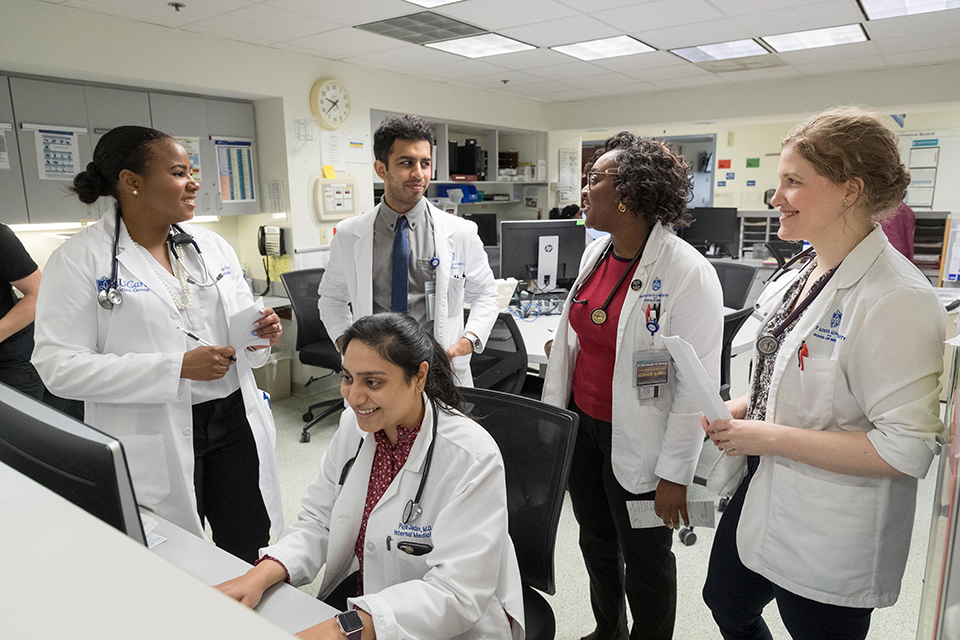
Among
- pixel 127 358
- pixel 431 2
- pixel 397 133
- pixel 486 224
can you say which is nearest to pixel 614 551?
pixel 127 358

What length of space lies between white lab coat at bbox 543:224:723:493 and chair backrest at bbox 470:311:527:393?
3.35ft

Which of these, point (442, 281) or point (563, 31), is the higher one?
point (563, 31)

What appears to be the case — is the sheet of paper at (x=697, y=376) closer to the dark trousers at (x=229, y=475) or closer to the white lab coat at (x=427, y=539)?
the white lab coat at (x=427, y=539)

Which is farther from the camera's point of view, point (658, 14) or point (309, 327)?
point (309, 327)

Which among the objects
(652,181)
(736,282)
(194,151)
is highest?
(194,151)

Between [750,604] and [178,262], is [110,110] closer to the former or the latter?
[178,262]

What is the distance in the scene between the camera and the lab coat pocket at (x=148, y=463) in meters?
1.54

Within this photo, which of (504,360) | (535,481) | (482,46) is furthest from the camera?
(482,46)

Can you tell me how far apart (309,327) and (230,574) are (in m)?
2.73

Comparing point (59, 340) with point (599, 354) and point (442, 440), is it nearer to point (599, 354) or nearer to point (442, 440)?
point (442, 440)

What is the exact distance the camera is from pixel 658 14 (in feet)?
11.8

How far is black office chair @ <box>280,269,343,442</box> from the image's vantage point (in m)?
3.68

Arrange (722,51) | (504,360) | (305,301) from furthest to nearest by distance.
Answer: (722,51) < (305,301) < (504,360)

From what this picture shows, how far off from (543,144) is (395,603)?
650 cm
